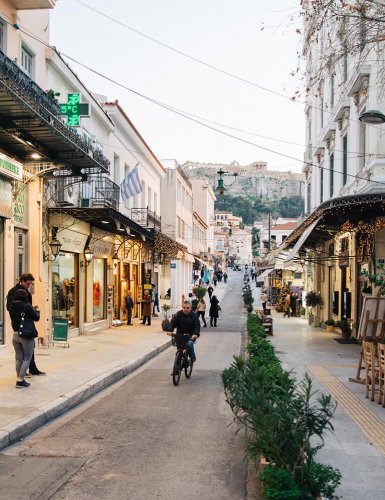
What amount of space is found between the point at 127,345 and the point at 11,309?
8.44 metres

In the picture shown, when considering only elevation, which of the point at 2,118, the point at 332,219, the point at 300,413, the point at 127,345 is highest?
the point at 2,118

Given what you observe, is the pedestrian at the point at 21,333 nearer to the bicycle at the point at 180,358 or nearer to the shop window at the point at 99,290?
the bicycle at the point at 180,358

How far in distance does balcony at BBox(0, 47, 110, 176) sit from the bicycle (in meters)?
5.18

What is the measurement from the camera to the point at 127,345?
18391 mm

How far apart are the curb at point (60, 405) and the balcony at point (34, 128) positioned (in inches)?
210

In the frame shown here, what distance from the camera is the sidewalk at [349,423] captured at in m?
5.58

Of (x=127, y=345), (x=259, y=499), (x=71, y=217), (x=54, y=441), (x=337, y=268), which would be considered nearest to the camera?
(x=259, y=499)

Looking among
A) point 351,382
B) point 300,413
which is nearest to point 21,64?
point 351,382

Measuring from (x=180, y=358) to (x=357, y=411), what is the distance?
3.86 m

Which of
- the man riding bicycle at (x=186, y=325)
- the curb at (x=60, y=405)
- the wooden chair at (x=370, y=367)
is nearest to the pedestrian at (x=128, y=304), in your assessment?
the curb at (x=60, y=405)

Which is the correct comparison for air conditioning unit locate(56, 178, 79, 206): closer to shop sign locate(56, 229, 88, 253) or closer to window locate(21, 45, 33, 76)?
shop sign locate(56, 229, 88, 253)

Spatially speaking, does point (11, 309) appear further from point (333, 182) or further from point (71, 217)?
point (333, 182)

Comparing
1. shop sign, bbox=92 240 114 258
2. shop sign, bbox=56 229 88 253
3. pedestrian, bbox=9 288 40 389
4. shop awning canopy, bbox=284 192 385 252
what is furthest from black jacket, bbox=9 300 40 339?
A: shop sign, bbox=92 240 114 258

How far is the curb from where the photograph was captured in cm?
719
